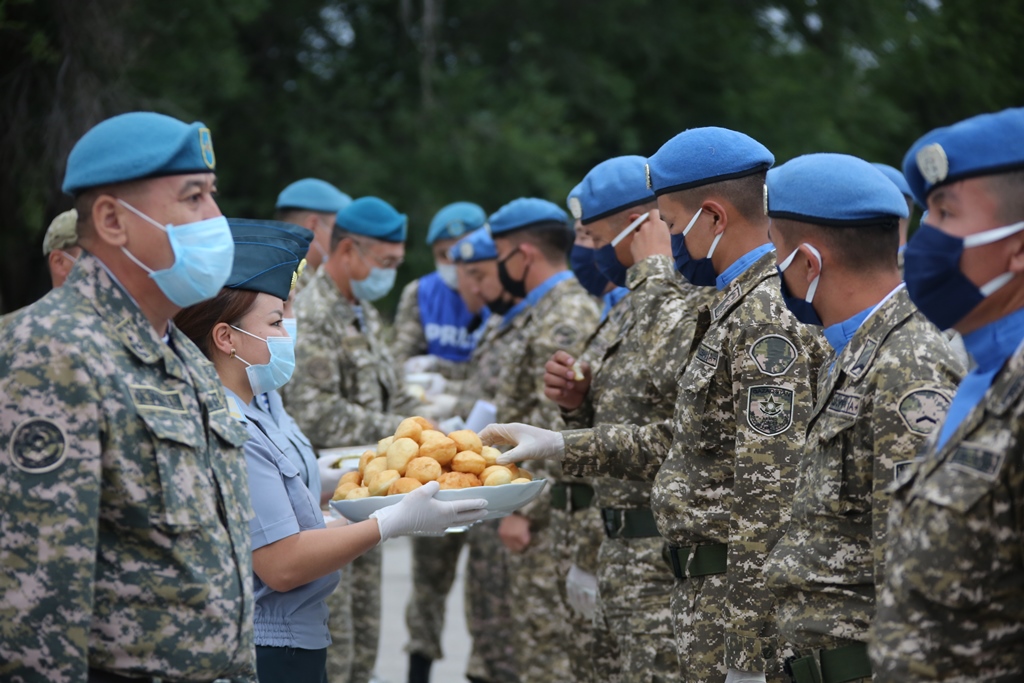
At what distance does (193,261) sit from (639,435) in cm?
223

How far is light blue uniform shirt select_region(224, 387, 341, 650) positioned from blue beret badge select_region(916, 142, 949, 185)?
209cm

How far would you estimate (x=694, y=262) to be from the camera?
4.11 m

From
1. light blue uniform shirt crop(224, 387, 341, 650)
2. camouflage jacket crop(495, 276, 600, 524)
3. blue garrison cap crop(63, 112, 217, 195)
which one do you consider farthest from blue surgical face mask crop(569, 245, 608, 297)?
blue garrison cap crop(63, 112, 217, 195)

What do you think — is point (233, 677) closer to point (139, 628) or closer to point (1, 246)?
point (139, 628)

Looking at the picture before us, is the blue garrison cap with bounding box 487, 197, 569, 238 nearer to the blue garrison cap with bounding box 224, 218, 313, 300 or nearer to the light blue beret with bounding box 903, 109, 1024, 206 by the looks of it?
the blue garrison cap with bounding box 224, 218, 313, 300

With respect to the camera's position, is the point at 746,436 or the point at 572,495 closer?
the point at 746,436

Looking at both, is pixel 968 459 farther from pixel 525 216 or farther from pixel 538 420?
pixel 525 216

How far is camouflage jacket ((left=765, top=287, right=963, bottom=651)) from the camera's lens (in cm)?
284

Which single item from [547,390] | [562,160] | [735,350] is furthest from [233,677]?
[562,160]

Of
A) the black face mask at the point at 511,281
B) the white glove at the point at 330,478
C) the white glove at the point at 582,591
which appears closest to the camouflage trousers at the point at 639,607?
the white glove at the point at 582,591

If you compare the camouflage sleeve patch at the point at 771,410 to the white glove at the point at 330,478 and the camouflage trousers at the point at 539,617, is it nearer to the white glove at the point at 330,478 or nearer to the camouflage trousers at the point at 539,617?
the white glove at the point at 330,478

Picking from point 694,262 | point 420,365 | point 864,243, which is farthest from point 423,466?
point 420,365

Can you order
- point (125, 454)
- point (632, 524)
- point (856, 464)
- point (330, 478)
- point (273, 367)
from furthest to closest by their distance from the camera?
point (330, 478) → point (632, 524) → point (273, 367) → point (856, 464) → point (125, 454)

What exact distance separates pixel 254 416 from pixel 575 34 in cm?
1367
